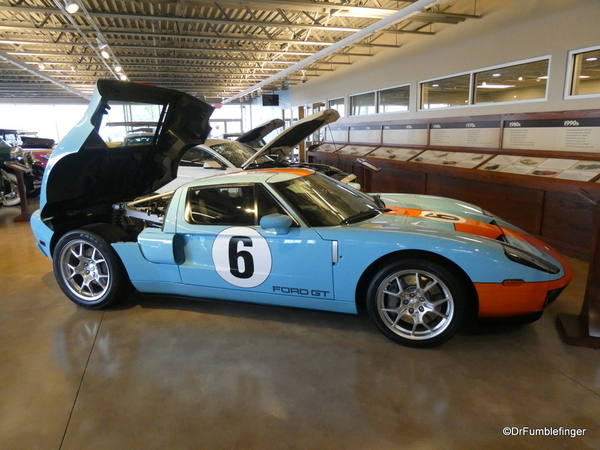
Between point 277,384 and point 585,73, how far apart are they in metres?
6.32

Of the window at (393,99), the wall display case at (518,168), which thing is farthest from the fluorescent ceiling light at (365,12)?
the window at (393,99)

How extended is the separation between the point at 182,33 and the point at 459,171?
7392 mm

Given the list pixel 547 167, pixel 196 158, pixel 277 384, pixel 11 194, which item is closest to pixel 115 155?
pixel 277 384

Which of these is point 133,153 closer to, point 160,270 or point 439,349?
point 160,270

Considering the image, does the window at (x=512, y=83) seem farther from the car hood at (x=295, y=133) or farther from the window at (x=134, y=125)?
the window at (x=134, y=125)

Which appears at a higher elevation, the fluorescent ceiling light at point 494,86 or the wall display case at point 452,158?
the fluorescent ceiling light at point 494,86

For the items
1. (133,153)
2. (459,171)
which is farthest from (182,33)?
(459,171)

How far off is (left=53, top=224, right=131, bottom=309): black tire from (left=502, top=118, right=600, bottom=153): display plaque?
6.13 metres

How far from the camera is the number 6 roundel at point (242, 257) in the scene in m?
3.00

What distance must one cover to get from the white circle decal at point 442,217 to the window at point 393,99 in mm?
6969

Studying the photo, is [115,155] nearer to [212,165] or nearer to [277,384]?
[277,384]

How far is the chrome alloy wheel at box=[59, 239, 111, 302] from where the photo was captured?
3572mm

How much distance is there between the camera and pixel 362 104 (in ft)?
40.1

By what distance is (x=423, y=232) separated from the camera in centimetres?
272
